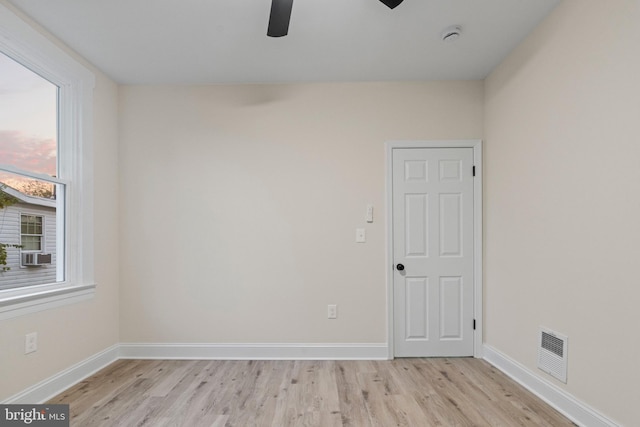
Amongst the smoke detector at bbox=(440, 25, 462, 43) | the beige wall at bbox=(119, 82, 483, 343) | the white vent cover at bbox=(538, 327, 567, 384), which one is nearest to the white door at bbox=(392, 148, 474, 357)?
the beige wall at bbox=(119, 82, 483, 343)

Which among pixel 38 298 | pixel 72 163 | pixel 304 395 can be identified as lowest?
pixel 304 395

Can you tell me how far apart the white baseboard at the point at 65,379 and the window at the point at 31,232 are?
0.92 meters

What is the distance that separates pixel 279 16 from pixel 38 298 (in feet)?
7.72

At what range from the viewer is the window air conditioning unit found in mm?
2309

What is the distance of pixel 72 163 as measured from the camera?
2666 mm

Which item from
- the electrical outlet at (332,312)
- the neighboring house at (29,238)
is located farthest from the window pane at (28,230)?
the electrical outlet at (332,312)

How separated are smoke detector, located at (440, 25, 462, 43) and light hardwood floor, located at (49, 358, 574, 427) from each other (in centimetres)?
253

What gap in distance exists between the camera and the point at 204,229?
10.3 ft

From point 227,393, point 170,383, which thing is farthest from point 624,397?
point 170,383

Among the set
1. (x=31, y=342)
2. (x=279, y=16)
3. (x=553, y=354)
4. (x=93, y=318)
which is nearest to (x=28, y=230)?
(x=31, y=342)

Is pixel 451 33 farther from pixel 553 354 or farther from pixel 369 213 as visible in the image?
pixel 553 354

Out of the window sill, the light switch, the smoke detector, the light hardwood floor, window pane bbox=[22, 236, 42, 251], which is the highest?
the smoke detector

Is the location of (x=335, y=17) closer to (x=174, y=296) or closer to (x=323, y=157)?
(x=323, y=157)

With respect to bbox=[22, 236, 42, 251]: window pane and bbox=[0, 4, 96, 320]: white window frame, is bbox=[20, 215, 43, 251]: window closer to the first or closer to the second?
bbox=[22, 236, 42, 251]: window pane
